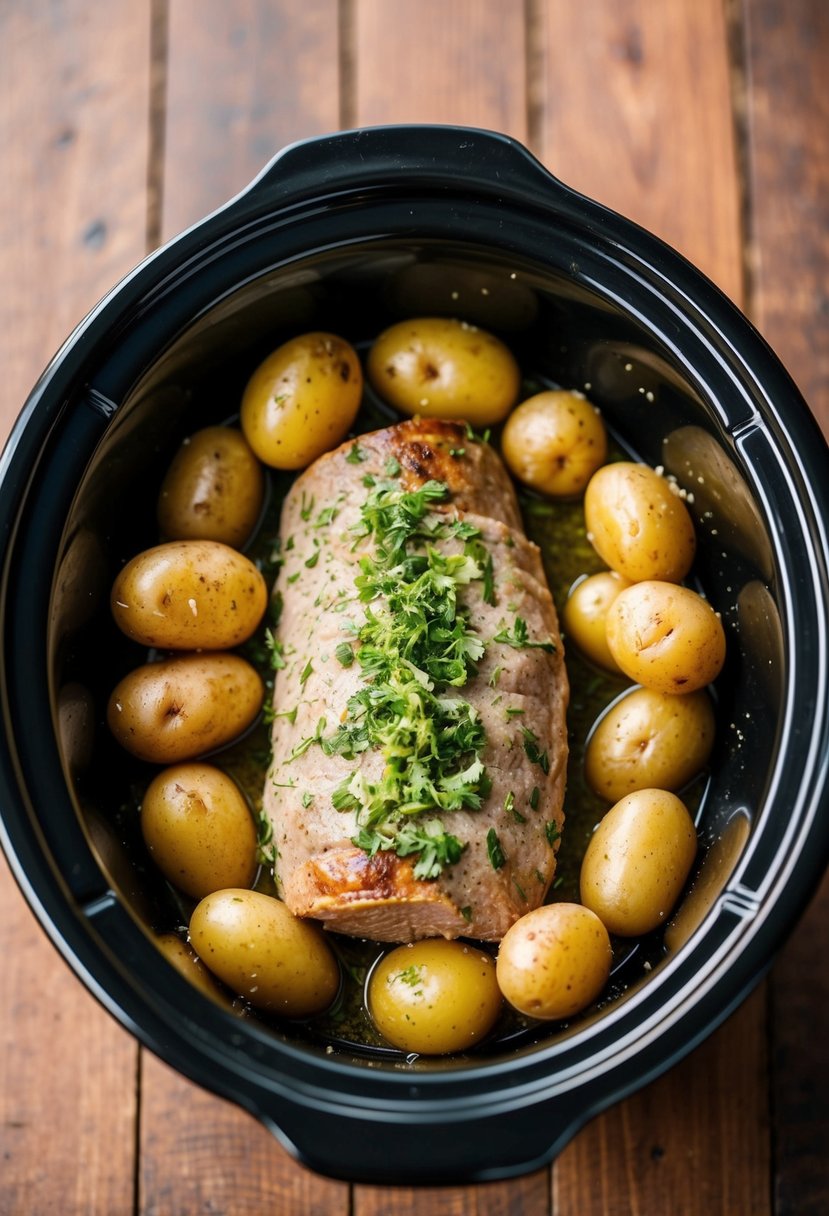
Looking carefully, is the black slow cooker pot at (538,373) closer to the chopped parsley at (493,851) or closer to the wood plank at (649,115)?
the chopped parsley at (493,851)

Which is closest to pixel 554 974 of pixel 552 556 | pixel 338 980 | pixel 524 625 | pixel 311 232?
pixel 338 980

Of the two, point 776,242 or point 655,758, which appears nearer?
point 655,758

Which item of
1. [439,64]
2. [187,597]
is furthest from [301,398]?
[439,64]

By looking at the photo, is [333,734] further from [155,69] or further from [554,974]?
[155,69]

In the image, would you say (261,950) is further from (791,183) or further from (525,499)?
(791,183)

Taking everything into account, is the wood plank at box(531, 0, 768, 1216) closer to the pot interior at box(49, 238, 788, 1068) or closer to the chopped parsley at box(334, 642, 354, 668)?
the pot interior at box(49, 238, 788, 1068)

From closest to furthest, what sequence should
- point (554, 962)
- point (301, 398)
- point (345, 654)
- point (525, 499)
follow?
1. point (554, 962)
2. point (345, 654)
3. point (301, 398)
4. point (525, 499)

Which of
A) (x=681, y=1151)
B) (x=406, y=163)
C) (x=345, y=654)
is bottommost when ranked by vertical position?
(x=681, y=1151)
